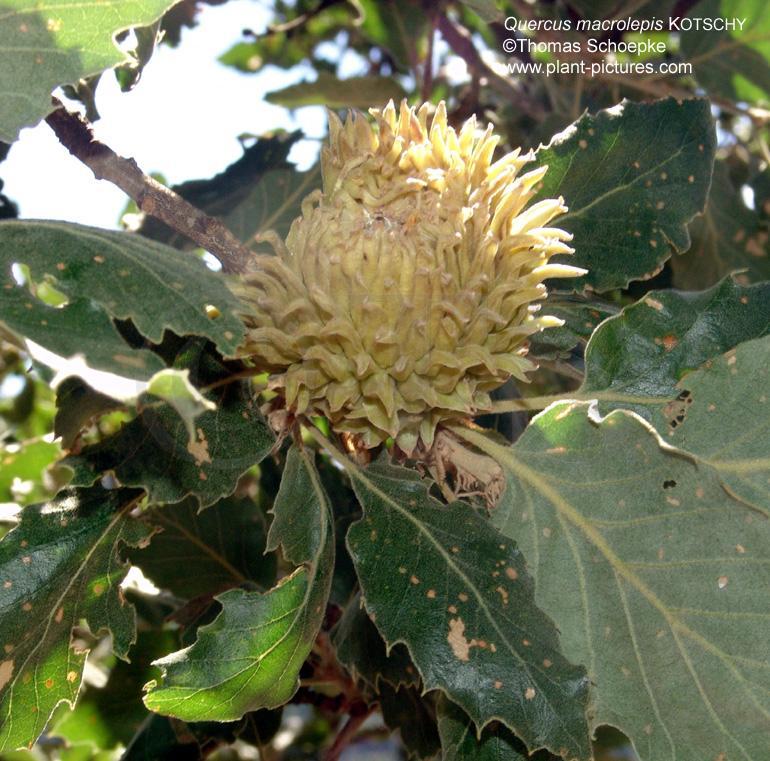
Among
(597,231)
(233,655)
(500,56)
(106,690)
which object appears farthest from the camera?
(500,56)

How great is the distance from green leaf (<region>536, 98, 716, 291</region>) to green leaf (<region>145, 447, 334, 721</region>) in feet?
2.41

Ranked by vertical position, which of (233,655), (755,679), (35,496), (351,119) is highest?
(351,119)

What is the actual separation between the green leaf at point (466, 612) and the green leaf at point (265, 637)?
85 millimetres

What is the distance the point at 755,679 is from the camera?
1.41m

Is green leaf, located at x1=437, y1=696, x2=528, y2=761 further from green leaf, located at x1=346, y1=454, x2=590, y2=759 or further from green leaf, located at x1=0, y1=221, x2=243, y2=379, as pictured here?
green leaf, located at x1=0, y1=221, x2=243, y2=379

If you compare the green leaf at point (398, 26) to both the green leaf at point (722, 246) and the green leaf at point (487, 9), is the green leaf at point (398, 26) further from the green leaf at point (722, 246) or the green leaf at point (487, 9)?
the green leaf at point (487, 9)

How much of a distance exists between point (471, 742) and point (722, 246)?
183 cm

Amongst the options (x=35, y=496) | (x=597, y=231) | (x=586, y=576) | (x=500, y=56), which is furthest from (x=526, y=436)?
(x=500, y=56)

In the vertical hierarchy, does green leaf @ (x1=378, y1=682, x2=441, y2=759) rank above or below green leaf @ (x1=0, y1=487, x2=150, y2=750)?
below

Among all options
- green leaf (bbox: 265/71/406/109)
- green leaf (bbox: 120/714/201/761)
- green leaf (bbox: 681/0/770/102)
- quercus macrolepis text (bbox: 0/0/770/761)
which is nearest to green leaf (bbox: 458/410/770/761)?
quercus macrolepis text (bbox: 0/0/770/761)

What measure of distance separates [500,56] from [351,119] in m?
2.21

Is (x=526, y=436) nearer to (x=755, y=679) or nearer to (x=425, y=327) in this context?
(x=425, y=327)

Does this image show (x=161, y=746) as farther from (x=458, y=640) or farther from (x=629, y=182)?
(x=629, y=182)

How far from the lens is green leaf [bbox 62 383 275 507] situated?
56.3 inches
